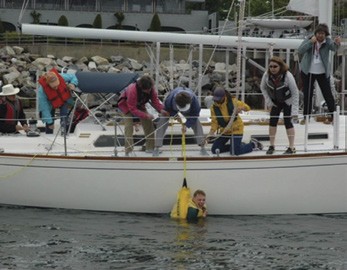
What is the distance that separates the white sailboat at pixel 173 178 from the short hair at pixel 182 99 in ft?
2.53

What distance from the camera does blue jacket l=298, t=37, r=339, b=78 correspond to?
1530 cm

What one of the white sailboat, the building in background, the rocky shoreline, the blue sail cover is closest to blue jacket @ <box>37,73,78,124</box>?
the blue sail cover

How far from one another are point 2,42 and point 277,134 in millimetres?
34358

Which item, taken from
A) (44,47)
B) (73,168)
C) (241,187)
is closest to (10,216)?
(73,168)

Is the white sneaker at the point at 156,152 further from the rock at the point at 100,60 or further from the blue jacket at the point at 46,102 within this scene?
the rock at the point at 100,60

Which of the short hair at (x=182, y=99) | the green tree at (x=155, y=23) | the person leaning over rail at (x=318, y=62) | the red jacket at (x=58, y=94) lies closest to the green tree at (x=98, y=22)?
the green tree at (x=155, y=23)

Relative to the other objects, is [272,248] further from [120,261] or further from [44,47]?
[44,47]

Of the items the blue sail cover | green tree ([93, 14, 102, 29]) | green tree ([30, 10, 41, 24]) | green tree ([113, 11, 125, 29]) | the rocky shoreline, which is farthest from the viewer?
green tree ([113, 11, 125, 29])

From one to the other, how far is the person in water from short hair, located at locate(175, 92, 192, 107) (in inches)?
51.6

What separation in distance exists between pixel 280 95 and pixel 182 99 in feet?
4.87

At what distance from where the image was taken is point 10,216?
14.4 meters

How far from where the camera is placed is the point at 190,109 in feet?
47.7

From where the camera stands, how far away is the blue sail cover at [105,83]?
15.8 metres

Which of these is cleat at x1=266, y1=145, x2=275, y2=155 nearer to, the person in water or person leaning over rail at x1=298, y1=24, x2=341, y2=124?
the person in water
